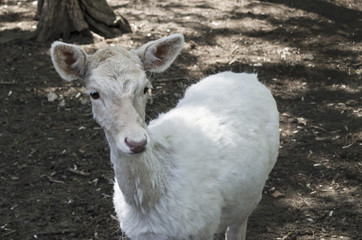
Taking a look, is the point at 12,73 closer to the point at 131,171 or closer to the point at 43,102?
the point at 43,102

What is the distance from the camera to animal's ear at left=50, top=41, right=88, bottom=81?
138 inches

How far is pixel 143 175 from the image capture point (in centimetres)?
364

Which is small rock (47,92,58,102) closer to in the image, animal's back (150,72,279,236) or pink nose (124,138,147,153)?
animal's back (150,72,279,236)

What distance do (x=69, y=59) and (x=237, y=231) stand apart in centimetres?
218

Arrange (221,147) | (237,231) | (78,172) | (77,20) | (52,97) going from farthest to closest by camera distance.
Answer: (77,20)
(52,97)
(78,172)
(237,231)
(221,147)

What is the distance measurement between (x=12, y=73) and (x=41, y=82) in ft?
1.85

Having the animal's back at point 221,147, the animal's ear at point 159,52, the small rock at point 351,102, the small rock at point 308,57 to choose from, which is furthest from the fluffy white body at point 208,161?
the small rock at point 308,57

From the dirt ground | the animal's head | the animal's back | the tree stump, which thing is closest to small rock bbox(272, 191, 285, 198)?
the dirt ground

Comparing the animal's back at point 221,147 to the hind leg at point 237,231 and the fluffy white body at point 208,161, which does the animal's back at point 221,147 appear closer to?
the fluffy white body at point 208,161

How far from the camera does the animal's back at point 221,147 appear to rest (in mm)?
3770

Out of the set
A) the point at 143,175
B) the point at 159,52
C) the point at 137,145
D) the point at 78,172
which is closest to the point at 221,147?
the point at 143,175

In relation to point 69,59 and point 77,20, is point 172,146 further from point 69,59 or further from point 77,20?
point 77,20

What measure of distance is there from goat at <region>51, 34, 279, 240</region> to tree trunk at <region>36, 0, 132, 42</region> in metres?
4.88

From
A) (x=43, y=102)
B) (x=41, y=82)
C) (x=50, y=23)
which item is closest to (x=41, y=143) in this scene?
(x=43, y=102)
